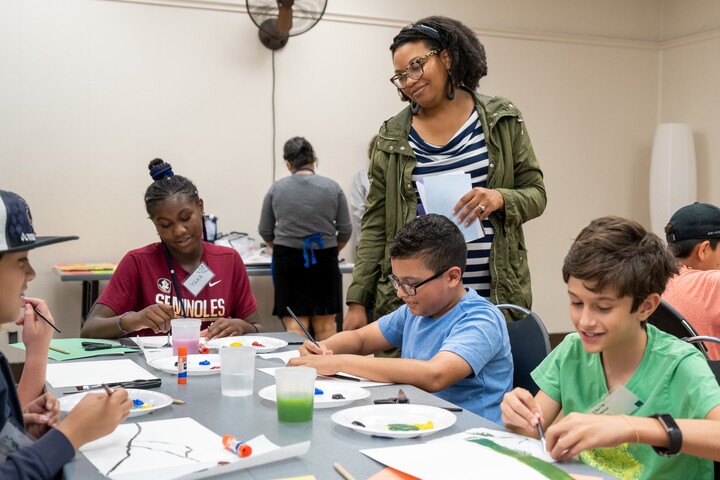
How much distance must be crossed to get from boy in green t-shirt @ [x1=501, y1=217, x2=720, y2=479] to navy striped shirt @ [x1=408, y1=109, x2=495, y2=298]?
2.58ft

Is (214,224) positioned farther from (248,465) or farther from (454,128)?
(248,465)

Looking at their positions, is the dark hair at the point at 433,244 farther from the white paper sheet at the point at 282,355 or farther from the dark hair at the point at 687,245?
the dark hair at the point at 687,245

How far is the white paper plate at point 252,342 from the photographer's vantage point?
2.28 metres

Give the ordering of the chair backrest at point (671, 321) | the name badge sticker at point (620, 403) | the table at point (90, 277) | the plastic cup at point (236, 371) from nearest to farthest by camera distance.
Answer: the name badge sticker at point (620, 403) → the plastic cup at point (236, 371) → the chair backrest at point (671, 321) → the table at point (90, 277)

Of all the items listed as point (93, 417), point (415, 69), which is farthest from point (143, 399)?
point (415, 69)

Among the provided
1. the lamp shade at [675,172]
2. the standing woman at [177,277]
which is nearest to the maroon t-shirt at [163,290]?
the standing woman at [177,277]

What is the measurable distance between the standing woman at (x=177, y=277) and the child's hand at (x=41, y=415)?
3.71 ft

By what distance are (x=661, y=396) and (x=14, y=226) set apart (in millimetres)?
1187

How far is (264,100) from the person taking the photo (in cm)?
570

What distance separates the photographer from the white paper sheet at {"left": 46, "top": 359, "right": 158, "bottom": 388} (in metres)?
1.83

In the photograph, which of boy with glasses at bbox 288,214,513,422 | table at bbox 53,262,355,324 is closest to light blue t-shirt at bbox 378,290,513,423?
boy with glasses at bbox 288,214,513,422

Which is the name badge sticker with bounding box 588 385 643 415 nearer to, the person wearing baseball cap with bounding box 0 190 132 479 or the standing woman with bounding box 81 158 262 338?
the person wearing baseball cap with bounding box 0 190 132 479

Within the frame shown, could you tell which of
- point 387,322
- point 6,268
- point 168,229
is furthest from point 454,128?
point 6,268

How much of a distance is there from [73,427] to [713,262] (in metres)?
2.27
